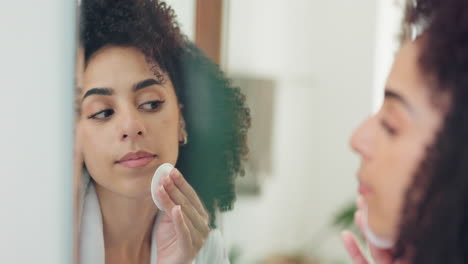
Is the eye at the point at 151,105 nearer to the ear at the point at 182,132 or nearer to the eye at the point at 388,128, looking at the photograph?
the ear at the point at 182,132

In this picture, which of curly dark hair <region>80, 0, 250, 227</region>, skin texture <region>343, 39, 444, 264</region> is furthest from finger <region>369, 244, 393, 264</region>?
curly dark hair <region>80, 0, 250, 227</region>

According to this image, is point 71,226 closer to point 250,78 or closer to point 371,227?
point 250,78

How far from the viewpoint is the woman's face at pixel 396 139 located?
665mm

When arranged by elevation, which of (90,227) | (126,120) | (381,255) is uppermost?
(126,120)

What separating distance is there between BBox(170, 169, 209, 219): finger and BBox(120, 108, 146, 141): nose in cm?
9

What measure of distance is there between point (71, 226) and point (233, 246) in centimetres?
52

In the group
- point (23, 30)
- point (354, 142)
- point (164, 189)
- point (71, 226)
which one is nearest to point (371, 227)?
point (354, 142)

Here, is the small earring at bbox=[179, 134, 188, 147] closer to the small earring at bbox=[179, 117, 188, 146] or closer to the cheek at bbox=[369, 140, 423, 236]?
the small earring at bbox=[179, 117, 188, 146]

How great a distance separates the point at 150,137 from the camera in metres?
1.02

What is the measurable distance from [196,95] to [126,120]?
0.14 m

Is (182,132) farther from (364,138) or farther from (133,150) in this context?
(364,138)

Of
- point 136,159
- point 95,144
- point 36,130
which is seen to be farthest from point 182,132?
point 36,130

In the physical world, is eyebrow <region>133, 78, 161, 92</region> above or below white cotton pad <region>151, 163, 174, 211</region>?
above

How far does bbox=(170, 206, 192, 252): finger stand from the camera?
3.18ft
